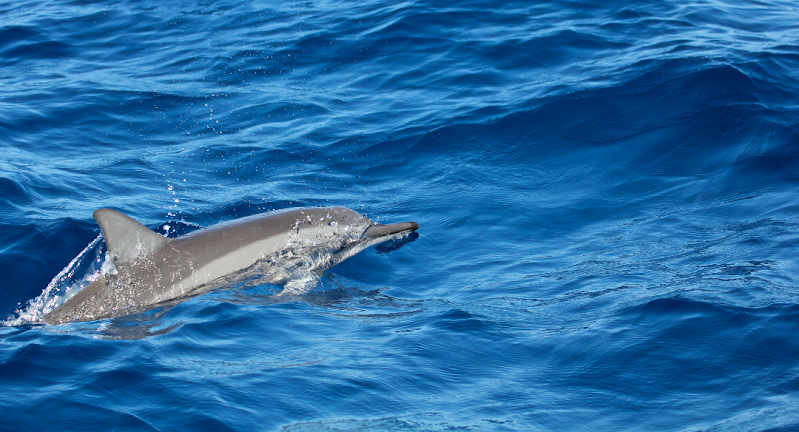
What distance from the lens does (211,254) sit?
793cm

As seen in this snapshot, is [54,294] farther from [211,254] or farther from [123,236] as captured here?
[211,254]

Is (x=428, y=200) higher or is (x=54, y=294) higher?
(x=54, y=294)

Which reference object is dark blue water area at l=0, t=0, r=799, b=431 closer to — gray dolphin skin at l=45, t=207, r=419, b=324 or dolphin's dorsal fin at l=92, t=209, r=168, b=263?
gray dolphin skin at l=45, t=207, r=419, b=324

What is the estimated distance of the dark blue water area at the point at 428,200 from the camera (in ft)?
18.6

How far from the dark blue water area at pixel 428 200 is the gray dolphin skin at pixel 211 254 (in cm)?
26

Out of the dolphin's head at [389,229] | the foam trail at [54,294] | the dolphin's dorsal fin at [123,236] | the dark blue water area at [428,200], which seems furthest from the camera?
the dolphin's head at [389,229]

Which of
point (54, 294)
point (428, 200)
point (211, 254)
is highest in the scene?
point (211, 254)

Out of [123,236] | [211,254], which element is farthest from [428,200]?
[123,236]

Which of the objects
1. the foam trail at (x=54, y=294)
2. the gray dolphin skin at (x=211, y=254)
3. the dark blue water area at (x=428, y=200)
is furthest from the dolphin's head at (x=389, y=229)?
the foam trail at (x=54, y=294)

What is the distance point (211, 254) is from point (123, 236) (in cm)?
97

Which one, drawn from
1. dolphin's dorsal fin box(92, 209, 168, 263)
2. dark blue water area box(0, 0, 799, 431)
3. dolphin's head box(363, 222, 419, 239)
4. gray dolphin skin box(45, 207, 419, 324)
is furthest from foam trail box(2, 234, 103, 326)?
dolphin's head box(363, 222, 419, 239)

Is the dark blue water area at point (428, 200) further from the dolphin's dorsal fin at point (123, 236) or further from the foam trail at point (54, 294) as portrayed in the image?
the dolphin's dorsal fin at point (123, 236)

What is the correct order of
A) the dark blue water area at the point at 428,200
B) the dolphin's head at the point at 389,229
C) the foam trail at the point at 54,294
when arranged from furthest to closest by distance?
the dolphin's head at the point at 389,229, the foam trail at the point at 54,294, the dark blue water area at the point at 428,200

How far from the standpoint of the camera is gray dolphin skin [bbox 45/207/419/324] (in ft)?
23.9
